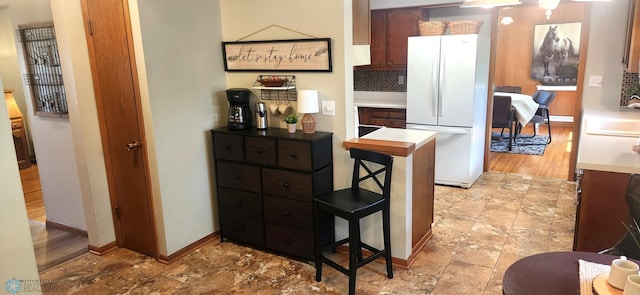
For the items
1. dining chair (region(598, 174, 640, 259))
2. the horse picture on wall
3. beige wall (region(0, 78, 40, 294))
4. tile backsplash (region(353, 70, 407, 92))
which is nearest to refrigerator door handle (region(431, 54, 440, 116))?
tile backsplash (region(353, 70, 407, 92))

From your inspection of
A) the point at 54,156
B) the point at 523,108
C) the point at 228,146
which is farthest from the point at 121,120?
the point at 523,108

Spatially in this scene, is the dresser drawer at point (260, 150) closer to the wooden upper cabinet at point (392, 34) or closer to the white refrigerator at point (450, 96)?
the white refrigerator at point (450, 96)

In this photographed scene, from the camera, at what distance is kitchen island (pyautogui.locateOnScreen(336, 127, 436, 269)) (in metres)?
2.84

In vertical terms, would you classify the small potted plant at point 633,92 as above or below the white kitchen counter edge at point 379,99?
above

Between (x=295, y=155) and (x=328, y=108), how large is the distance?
43 cm

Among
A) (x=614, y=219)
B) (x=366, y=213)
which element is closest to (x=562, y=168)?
(x=614, y=219)

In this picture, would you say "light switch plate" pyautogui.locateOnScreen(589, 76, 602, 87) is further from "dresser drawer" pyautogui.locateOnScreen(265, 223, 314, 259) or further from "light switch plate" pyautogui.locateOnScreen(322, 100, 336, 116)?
"dresser drawer" pyautogui.locateOnScreen(265, 223, 314, 259)

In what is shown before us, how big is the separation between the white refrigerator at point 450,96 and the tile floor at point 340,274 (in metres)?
0.88

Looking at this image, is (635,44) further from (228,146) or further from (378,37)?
(228,146)

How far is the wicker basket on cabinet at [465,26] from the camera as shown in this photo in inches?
172

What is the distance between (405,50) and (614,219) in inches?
137

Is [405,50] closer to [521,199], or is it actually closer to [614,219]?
[521,199]

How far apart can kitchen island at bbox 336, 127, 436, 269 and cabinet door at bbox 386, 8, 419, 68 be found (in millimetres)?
2480

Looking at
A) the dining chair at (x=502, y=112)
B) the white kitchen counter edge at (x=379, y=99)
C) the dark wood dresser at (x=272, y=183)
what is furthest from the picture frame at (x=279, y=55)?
the dining chair at (x=502, y=112)
